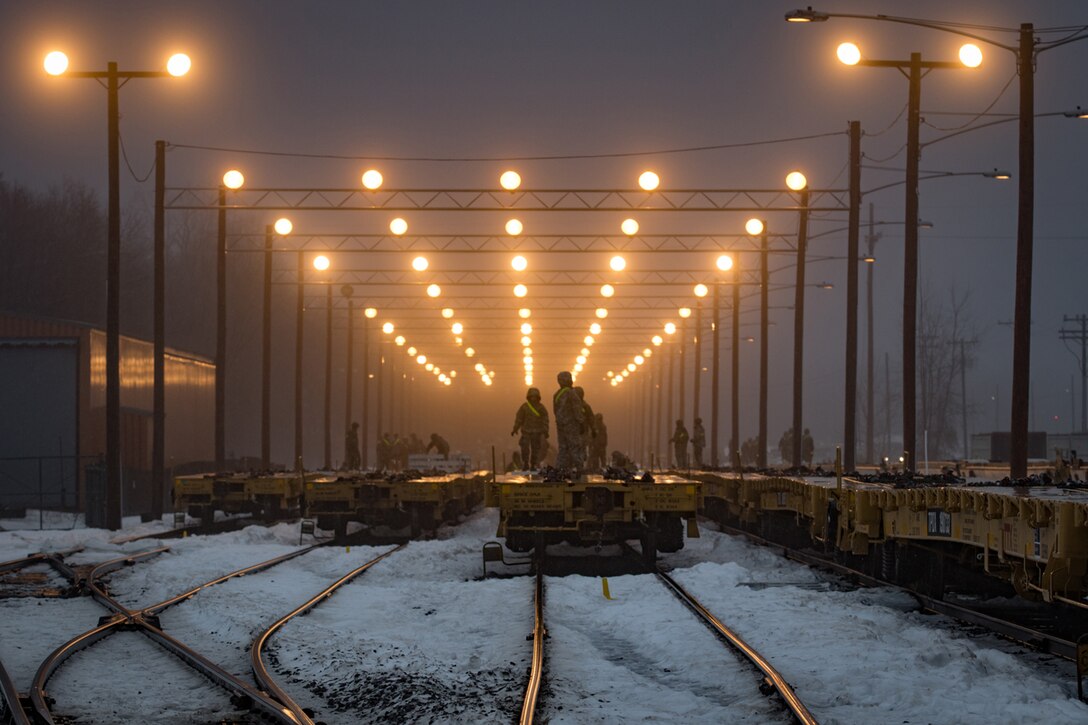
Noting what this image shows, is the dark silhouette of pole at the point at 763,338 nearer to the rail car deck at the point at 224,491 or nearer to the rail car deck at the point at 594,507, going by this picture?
the rail car deck at the point at 224,491

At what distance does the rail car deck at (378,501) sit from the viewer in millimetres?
31516

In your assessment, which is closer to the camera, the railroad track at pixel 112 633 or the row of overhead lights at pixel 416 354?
the railroad track at pixel 112 633

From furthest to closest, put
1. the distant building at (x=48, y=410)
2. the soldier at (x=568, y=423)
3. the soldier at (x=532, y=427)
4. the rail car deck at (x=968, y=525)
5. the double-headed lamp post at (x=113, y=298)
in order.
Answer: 1. the distant building at (x=48, y=410)
2. the double-headed lamp post at (x=113, y=298)
3. the soldier at (x=532, y=427)
4. the soldier at (x=568, y=423)
5. the rail car deck at (x=968, y=525)

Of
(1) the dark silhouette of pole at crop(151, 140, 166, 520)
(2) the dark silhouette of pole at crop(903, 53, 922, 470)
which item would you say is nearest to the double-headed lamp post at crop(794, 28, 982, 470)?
(2) the dark silhouette of pole at crop(903, 53, 922, 470)

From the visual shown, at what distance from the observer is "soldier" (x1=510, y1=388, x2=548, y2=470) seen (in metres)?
27.2

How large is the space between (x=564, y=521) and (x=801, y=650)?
9632mm

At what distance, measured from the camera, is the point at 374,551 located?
28375mm

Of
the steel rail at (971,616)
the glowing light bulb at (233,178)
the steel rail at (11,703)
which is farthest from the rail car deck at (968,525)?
the glowing light bulb at (233,178)

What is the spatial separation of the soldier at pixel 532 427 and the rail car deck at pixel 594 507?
263 cm

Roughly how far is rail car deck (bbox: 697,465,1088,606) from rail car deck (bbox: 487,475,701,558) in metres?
2.12

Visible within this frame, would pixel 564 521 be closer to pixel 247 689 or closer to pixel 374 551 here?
pixel 374 551

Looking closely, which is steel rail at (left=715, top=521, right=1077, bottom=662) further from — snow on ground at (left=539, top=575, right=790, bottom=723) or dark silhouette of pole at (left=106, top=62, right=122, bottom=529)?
dark silhouette of pole at (left=106, top=62, right=122, bottom=529)

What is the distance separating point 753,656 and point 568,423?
11.7 metres

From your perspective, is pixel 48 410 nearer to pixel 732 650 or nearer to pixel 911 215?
pixel 911 215
